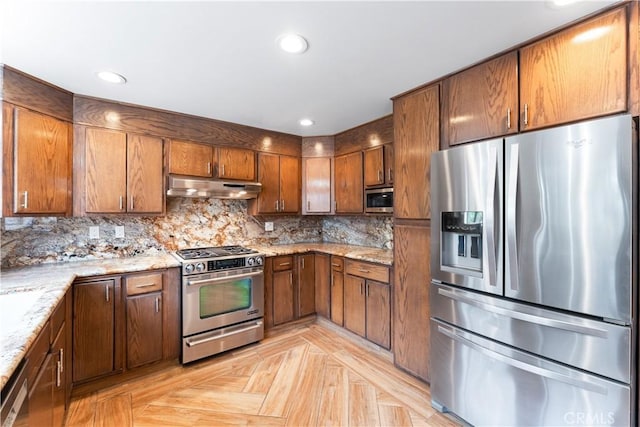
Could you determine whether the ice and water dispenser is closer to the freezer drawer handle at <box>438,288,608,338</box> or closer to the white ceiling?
the freezer drawer handle at <box>438,288,608,338</box>

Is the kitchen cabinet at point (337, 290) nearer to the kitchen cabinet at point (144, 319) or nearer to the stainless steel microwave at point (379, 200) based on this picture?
the stainless steel microwave at point (379, 200)

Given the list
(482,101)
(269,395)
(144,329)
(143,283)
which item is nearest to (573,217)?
(482,101)

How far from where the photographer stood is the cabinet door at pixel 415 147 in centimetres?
210

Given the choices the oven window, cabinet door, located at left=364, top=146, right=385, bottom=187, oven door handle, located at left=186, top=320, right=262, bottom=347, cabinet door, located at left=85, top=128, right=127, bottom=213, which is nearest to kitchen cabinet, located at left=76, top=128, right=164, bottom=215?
cabinet door, located at left=85, top=128, right=127, bottom=213

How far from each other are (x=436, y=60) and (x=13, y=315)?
2.85 meters

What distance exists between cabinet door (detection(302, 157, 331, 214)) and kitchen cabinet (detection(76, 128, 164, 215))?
5.73 feet

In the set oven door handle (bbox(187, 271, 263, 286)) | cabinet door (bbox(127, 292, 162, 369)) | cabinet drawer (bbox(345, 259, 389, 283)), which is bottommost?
cabinet door (bbox(127, 292, 162, 369))

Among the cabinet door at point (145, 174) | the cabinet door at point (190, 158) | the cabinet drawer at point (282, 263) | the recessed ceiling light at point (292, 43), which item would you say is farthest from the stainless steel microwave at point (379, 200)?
the cabinet door at point (145, 174)

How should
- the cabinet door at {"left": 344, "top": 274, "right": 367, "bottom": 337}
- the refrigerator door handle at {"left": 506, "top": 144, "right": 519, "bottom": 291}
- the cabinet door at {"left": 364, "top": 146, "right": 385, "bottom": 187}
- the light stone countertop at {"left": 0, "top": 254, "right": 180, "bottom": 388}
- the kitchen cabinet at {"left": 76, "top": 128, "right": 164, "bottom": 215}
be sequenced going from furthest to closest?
the cabinet door at {"left": 364, "top": 146, "right": 385, "bottom": 187}
the cabinet door at {"left": 344, "top": 274, "right": 367, "bottom": 337}
the kitchen cabinet at {"left": 76, "top": 128, "right": 164, "bottom": 215}
the refrigerator door handle at {"left": 506, "top": 144, "right": 519, "bottom": 291}
the light stone countertop at {"left": 0, "top": 254, "right": 180, "bottom": 388}

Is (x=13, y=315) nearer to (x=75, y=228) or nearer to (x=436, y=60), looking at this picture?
(x=75, y=228)

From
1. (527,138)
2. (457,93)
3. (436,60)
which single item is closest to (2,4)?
(436,60)

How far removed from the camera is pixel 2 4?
1.34 m

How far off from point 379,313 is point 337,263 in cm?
75

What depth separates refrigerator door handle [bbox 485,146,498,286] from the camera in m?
1.61
